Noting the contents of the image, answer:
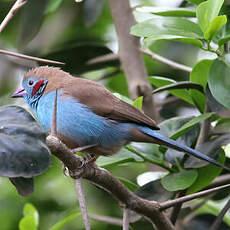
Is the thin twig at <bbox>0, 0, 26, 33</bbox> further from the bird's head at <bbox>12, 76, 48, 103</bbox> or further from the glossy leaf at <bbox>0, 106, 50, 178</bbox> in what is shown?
the bird's head at <bbox>12, 76, 48, 103</bbox>

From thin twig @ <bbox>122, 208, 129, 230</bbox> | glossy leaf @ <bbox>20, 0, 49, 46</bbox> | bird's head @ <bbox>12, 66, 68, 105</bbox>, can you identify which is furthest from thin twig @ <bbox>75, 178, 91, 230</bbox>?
glossy leaf @ <bbox>20, 0, 49, 46</bbox>

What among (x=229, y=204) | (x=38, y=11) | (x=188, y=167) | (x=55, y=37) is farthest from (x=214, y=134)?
(x=55, y=37)

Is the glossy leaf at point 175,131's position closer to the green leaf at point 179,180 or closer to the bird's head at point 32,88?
the green leaf at point 179,180

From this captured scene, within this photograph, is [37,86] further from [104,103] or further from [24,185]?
[24,185]

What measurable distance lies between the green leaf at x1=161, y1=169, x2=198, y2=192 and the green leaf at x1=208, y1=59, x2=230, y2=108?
1.27 feet

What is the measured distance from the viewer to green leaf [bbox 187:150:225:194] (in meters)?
2.54

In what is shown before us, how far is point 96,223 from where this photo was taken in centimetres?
325

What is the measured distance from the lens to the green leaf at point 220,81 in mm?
2305

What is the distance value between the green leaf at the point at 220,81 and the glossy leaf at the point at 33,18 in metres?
1.42

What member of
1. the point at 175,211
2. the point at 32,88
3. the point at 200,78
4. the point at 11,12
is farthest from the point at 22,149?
the point at 32,88

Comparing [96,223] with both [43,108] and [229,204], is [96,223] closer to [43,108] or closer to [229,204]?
[43,108]

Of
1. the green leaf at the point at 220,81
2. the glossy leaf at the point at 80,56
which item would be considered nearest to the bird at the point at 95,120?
the green leaf at the point at 220,81

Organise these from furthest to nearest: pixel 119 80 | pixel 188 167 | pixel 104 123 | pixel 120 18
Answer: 1. pixel 119 80
2. pixel 120 18
3. pixel 104 123
4. pixel 188 167

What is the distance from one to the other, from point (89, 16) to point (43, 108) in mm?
1023
